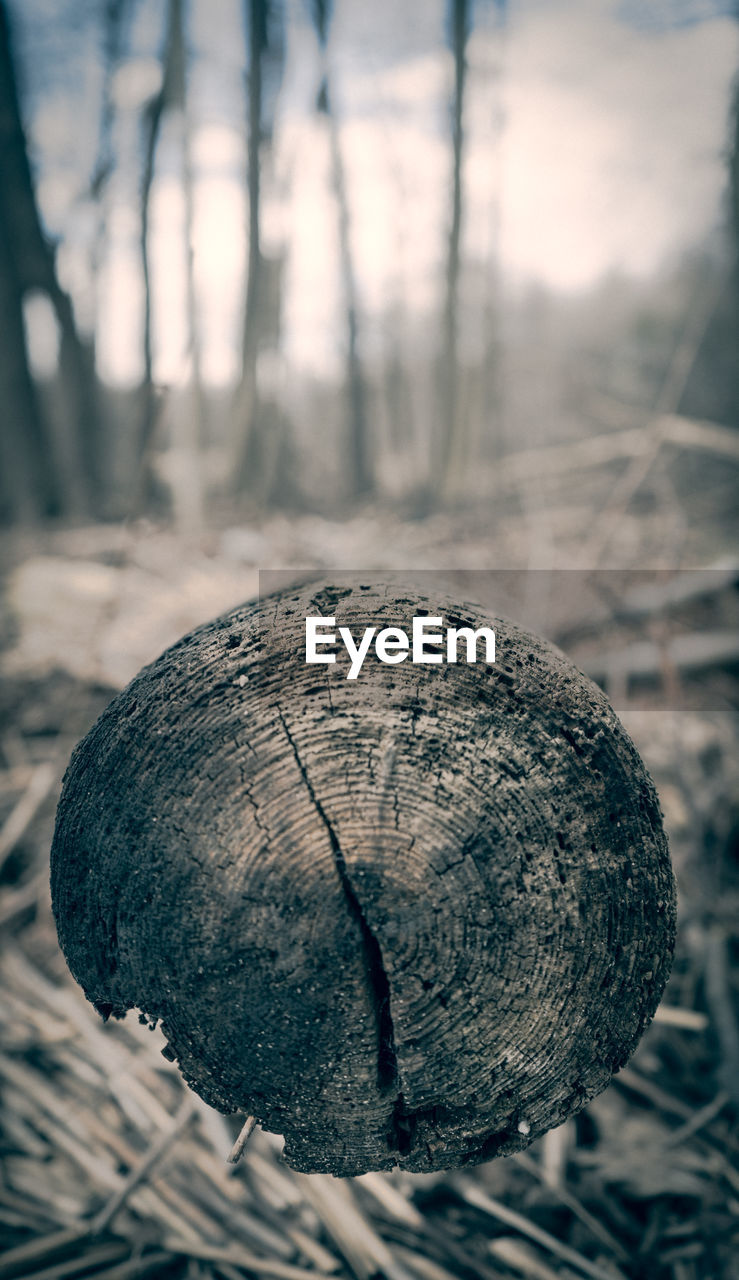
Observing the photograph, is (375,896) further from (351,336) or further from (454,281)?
(351,336)

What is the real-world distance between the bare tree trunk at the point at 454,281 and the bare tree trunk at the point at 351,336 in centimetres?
191

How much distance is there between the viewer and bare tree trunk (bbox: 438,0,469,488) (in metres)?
10.2

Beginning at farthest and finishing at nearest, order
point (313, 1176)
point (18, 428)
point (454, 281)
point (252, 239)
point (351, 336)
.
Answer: point (351, 336)
point (454, 281)
point (252, 239)
point (18, 428)
point (313, 1176)

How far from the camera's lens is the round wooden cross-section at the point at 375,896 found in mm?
1264

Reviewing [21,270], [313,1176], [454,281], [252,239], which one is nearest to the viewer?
[313,1176]

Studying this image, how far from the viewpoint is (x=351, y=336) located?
559 inches

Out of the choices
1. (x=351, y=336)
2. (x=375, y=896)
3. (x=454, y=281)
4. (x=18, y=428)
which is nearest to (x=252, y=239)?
(x=454, y=281)

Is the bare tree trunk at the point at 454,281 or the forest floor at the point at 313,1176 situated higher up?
the bare tree trunk at the point at 454,281

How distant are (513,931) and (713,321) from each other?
19.8m

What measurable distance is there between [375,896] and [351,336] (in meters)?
14.6

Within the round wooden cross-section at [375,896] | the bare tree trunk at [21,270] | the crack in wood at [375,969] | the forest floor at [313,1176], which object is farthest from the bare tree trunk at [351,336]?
the crack in wood at [375,969]

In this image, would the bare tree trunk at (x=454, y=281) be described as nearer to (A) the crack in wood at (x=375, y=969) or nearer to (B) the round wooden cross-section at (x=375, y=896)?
(B) the round wooden cross-section at (x=375, y=896)

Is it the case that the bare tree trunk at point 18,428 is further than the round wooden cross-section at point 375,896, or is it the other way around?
the bare tree trunk at point 18,428

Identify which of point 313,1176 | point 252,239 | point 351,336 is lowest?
point 313,1176
